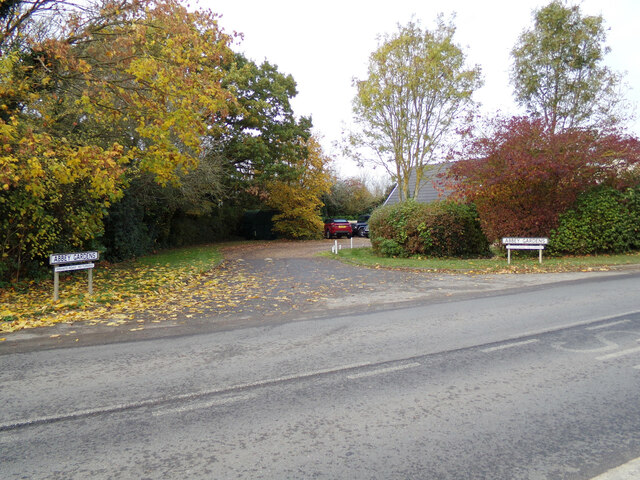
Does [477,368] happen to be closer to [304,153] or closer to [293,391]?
[293,391]

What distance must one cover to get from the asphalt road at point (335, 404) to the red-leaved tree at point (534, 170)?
30.3ft

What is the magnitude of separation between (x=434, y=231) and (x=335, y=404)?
14001 millimetres

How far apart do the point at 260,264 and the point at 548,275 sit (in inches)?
389

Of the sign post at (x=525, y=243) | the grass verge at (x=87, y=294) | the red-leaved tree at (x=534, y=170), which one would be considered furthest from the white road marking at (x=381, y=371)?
the red-leaved tree at (x=534, y=170)

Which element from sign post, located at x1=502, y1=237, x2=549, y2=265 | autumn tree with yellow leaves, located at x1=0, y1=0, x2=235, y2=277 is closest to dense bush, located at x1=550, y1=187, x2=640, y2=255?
sign post, located at x1=502, y1=237, x2=549, y2=265

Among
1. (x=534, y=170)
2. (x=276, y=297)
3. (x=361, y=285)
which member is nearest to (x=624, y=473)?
(x=276, y=297)

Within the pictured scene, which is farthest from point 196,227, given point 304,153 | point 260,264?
point 260,264

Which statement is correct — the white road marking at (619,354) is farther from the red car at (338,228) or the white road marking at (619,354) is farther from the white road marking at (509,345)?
the red car at (338,228)

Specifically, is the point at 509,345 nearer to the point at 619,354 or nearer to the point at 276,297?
the point at 619,354

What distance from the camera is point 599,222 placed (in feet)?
50.8

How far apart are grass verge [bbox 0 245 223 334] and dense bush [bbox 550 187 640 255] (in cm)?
1295

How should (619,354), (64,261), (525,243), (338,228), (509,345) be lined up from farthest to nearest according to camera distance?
(338,228)
(525,243)
(64,261)
(509,345)
(619,354)

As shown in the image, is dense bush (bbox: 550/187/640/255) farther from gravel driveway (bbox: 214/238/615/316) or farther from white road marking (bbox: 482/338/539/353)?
white road marking (bbox: 482/338/539/353)

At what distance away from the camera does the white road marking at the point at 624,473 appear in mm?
2697
